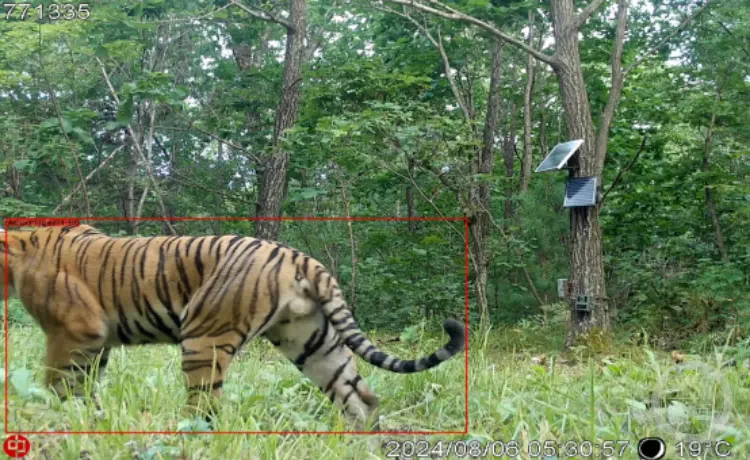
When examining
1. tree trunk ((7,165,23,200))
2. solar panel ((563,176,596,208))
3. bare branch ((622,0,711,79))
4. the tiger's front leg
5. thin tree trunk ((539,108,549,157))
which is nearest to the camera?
the tiger's front leg

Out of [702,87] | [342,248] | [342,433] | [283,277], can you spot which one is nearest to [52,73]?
[342,248]

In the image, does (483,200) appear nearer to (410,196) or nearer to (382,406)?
(410,196)

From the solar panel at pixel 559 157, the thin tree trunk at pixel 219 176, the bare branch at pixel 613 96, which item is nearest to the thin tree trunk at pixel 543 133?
the bare branch at pixel 613 96

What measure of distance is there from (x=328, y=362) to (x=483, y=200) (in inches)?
220

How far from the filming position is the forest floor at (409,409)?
2.59 metres

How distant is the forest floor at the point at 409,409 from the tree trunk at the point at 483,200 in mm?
1655

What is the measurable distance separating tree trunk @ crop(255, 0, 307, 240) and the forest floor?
11.8ft

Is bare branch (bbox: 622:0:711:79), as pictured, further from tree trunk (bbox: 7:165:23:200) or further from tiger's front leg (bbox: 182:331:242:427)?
tree trunk (bbox: 7:165:23:200)

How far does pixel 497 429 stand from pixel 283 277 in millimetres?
1400

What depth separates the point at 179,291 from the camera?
3.29 m

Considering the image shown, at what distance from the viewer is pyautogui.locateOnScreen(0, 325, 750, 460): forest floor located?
259 centimetres

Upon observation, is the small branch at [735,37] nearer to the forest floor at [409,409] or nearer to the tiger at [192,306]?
the forest floor at [409,409]

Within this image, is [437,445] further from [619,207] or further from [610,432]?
[619,207]

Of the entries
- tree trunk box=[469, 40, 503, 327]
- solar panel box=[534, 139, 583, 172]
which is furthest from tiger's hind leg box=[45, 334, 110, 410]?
solar panel box=[534, 139, 583, 172]
